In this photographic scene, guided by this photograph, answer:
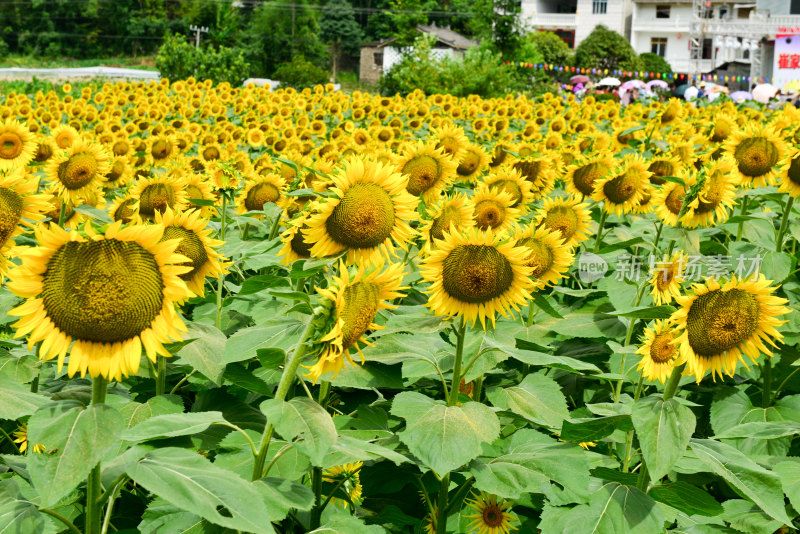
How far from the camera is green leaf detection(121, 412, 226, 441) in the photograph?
6.06ft

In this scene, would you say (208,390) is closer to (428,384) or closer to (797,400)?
(428,384)

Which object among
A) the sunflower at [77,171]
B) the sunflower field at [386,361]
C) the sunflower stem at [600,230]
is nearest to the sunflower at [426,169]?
the sunflower field at [386,361]

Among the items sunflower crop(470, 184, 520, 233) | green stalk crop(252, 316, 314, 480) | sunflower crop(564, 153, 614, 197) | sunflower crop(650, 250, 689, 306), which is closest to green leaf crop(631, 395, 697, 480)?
green stalk crop(252, 316, 314, 480)

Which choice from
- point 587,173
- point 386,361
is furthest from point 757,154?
point 386,361

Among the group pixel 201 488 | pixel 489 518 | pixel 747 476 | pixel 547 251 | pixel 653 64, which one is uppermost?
pixel 653 64

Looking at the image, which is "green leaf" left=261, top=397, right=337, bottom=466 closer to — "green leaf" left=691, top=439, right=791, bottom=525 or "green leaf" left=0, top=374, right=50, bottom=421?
"green leaf" left=0, top=374, right=50, bottom=421

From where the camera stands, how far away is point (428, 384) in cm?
325

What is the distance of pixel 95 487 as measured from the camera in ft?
6.40

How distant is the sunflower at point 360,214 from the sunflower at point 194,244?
351mm

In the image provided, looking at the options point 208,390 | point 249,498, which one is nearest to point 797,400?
point 208,390

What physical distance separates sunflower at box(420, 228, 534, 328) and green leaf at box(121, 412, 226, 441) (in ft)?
2.91

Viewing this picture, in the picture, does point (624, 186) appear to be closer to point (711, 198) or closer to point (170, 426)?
point (711, 198)

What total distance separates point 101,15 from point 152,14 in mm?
5949

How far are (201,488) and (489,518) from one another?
1449 millimetres
